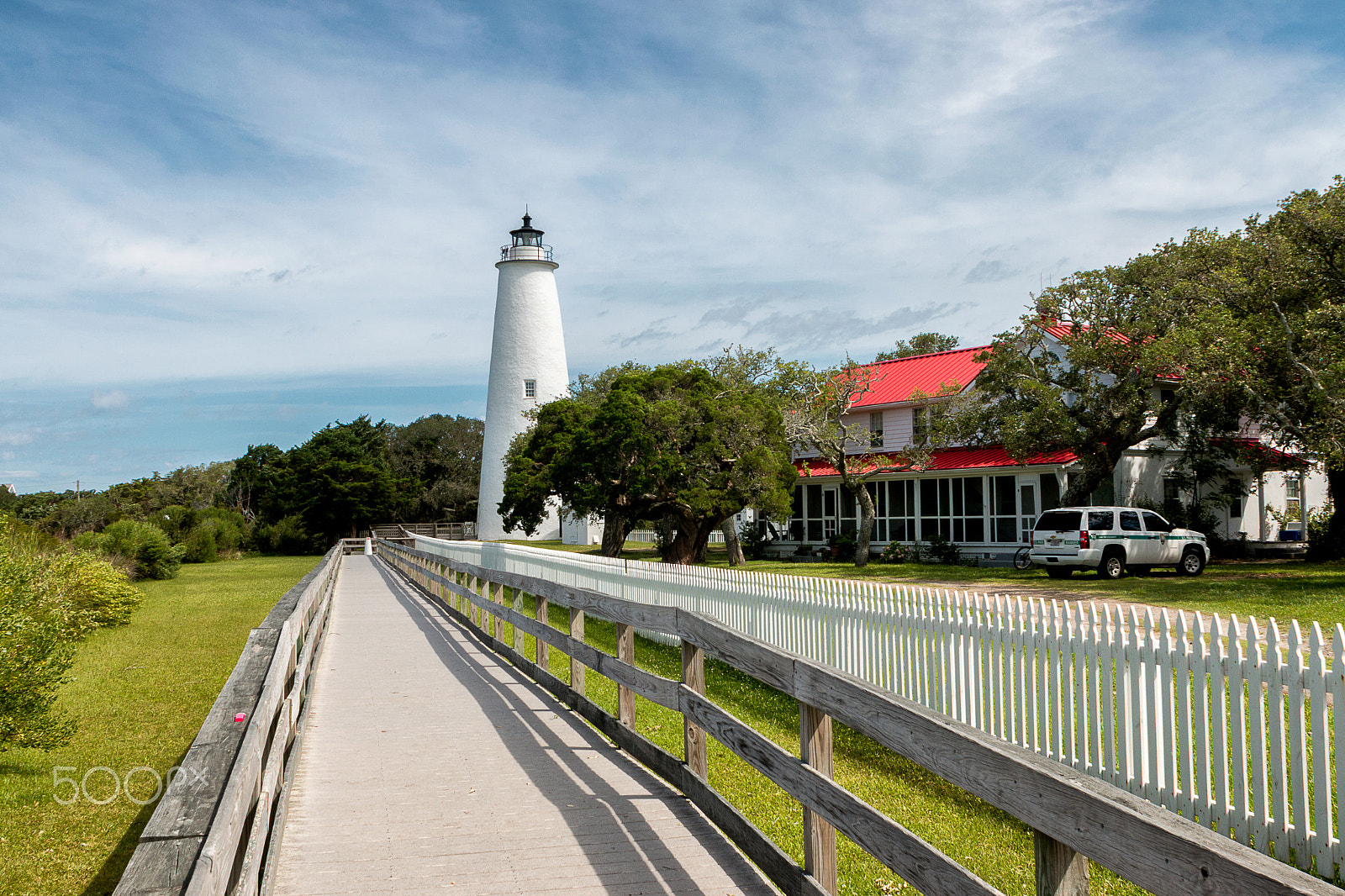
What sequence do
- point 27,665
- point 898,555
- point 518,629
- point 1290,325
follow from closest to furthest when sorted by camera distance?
point 27,665 → point 518,629 → point 1290,325 → point 898,555

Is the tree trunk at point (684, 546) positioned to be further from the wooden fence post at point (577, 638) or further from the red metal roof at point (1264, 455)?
the wooden fence post at point (577, 638)

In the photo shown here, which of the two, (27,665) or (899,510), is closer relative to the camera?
(27,665)

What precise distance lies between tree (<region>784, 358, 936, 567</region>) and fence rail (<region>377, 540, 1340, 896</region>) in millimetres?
24542

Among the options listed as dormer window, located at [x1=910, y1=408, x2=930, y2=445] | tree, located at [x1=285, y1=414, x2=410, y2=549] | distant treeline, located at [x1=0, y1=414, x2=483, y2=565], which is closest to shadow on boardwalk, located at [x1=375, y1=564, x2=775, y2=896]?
dormer window, located at [x1=910, y1=408, x2=930, y2=445]

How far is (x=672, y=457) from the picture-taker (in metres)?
26.8

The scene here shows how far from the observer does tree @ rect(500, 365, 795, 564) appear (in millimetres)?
26969

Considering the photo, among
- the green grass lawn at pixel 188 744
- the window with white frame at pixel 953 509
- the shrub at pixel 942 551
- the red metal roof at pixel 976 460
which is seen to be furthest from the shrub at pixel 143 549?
the window with white frame at pixel 953 509

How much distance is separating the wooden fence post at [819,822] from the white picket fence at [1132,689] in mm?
1738

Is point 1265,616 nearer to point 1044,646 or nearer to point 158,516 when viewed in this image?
point 1044,646

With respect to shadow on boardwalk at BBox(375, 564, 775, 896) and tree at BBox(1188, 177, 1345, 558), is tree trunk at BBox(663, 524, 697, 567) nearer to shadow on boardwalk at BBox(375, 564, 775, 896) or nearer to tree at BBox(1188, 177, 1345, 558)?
tree at BBox(1188, 177, 1345, 558)

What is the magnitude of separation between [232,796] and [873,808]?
219cm

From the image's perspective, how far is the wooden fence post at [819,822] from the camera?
392 cm

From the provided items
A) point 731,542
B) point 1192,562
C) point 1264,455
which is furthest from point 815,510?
point 1192,562

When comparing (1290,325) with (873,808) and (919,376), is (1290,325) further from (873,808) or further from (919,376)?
(873,808)
